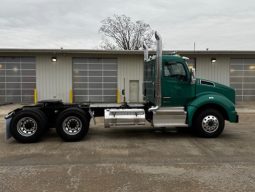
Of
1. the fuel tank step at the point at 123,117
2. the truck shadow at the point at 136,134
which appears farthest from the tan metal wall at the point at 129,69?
the fuel tank step at the point at 123,117

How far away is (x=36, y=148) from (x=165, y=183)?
13.4ft

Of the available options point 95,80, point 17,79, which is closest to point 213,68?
point 95,80

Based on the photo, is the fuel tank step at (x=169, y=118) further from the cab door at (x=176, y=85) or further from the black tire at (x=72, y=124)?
the black tire at (x=72, y=124)

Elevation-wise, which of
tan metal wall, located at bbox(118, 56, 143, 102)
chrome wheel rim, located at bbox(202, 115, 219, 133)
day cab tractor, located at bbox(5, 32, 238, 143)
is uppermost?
tan metal wall, located at bbox(118, 56, 143, 102)

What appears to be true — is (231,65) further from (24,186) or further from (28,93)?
(24,186)

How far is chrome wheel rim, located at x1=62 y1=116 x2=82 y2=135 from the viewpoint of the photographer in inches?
311

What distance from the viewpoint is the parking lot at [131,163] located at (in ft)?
14.9

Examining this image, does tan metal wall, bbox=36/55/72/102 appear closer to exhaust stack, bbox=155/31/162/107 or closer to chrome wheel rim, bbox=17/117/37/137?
chrome wheel rim, bbox=17/117/37/137

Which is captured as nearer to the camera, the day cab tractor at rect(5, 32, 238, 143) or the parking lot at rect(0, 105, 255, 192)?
the parking lot at rect(0, 105, 255, 192)

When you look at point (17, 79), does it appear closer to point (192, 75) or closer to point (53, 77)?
point (53, 77)

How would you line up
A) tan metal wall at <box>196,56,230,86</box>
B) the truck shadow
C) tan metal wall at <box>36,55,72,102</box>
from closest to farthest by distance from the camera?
the truck shadow < tan metal wall at <box>36,55,72,102</box> < tan metal wall at <box>196,56,230,86</box>

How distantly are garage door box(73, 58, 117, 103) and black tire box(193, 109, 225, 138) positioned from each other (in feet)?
43.9

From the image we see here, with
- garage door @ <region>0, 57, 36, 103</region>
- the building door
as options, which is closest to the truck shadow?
the building door

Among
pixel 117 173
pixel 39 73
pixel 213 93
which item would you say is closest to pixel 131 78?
pixel 39 73
